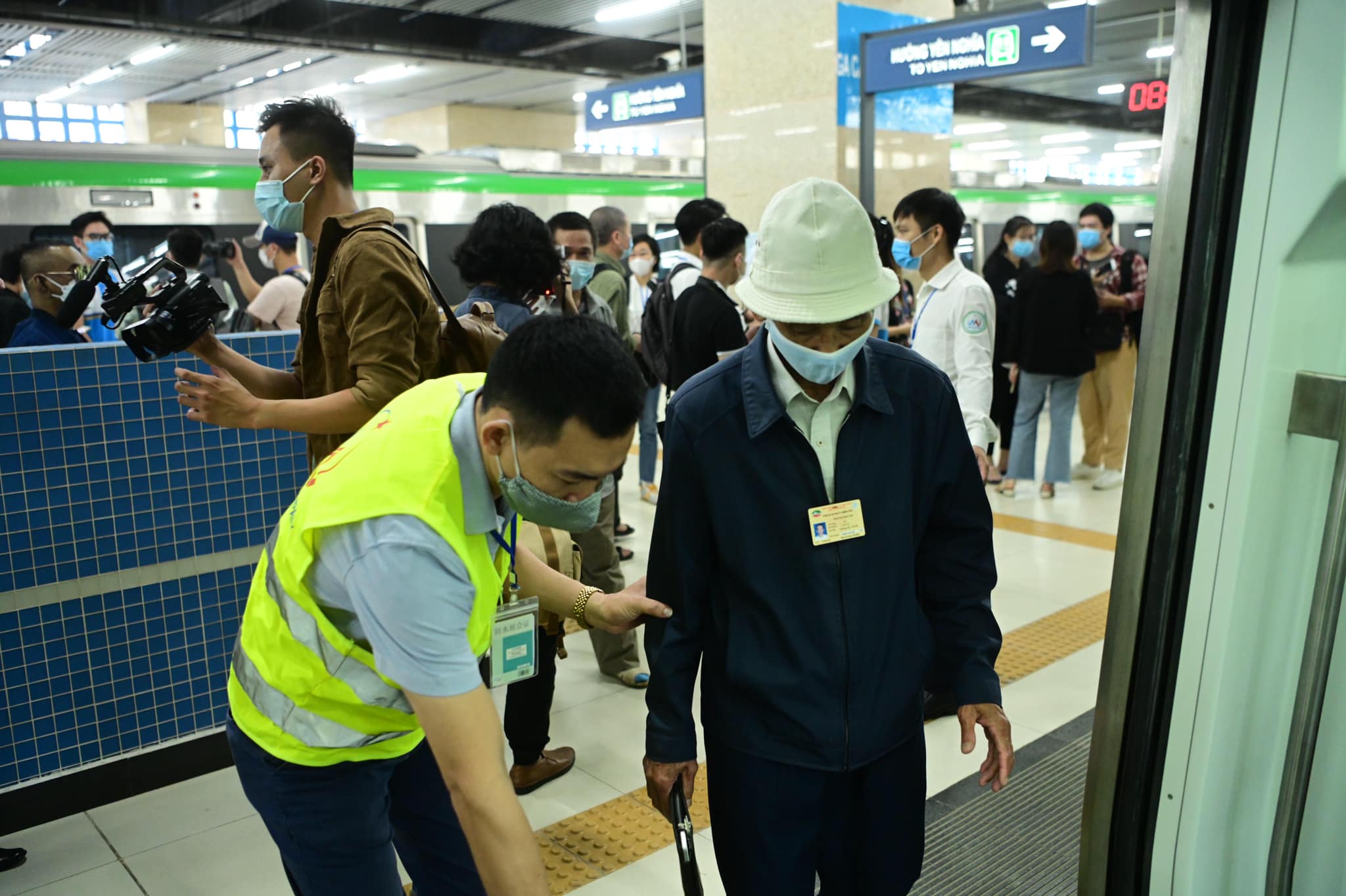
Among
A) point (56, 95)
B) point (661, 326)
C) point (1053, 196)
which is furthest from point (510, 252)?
point (56, 95)

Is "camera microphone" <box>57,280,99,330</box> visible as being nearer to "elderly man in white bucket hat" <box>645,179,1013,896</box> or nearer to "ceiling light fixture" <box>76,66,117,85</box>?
"elderly man in white bucket hat" <box>645,179,1013,896</box>

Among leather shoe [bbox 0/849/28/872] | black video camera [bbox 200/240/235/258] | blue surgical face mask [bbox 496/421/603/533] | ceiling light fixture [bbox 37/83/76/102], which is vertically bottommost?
leather shoe [bbox 0/849/28/872]

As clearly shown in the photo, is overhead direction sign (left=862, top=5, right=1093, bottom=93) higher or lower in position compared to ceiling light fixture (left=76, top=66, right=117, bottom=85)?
lower

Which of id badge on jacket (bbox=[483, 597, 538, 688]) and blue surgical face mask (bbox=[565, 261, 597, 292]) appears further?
blue surgical face mask (bbox=[565, 261, 597, 292])

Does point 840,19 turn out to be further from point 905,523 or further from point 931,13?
point 905,523

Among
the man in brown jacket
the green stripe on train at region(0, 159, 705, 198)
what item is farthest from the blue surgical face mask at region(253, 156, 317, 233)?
the green stripe on train at region(0, 159, 705, 198)

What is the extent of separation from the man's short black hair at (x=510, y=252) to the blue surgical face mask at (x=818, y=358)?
5.45 ft

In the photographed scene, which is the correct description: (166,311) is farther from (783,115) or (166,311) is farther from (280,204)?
(783,115)

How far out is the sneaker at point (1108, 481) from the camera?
7.40m

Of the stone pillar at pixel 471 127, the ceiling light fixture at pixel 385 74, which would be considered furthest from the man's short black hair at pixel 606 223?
the stone pillar at pixel 471 127

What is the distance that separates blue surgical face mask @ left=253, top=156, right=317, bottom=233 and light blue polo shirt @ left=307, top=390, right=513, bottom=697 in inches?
54.9

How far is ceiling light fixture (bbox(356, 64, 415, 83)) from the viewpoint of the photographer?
1788 centimetres

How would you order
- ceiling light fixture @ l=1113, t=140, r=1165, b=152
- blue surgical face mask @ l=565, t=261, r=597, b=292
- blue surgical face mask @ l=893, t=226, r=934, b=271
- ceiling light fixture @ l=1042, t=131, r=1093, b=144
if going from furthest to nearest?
ceiling light fixture @ l=1113, t=140, r=1165, b=152
ceiling light fixture @ l=1042, t=131, r=1093, b=144
blue surgical face mask @ l=565, t=261, r=597, b=292
blue surgical face mask @ l=893, t=226, r=934, b=271

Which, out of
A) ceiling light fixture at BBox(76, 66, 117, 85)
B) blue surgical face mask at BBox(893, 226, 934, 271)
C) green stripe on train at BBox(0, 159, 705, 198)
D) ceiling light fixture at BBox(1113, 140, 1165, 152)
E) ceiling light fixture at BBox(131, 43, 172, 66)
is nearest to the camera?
blue surgical face mask at BBox(893, 226, 934, 271)
